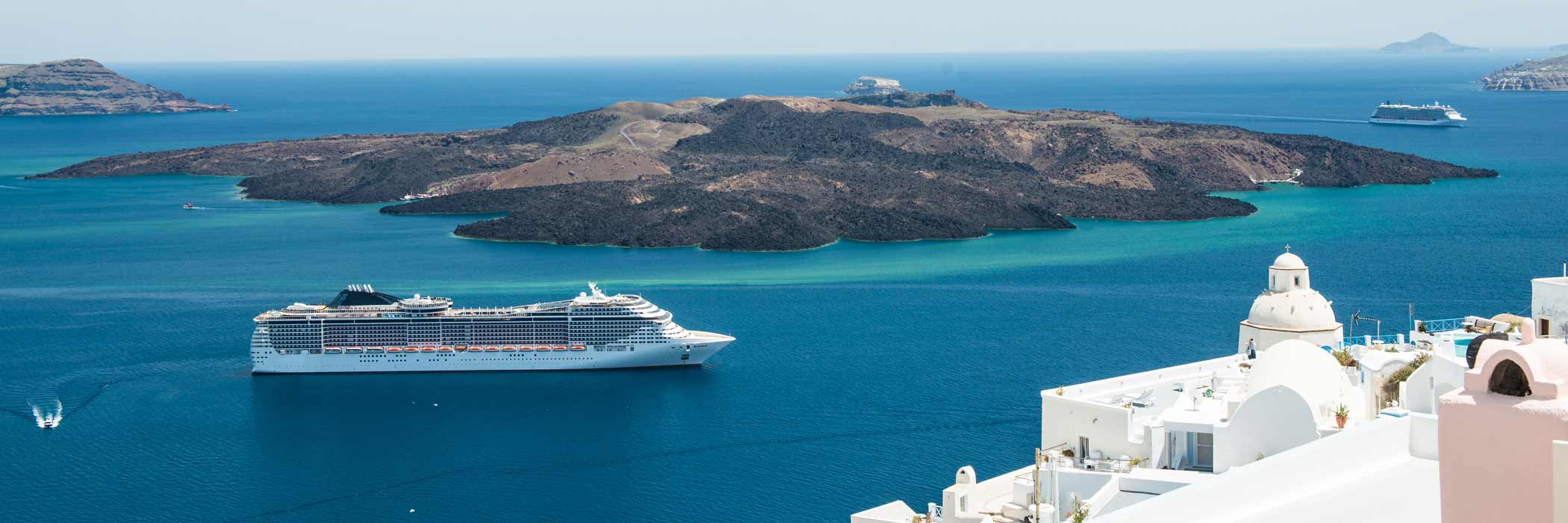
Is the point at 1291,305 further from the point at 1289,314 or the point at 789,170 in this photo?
the point at 789,170

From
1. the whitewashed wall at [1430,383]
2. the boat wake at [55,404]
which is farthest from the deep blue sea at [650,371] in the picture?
the whitewashed wall at [1430,383]

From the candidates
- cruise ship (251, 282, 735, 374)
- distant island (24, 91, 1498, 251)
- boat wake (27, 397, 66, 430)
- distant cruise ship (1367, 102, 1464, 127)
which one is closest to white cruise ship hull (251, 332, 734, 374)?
cruise ship (251, 282, 735, 374)

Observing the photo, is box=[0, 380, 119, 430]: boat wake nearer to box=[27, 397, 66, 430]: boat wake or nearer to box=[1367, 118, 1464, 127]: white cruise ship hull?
box=[27, 397, 66, 430]: boat wake

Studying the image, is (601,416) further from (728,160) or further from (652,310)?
(728,160)

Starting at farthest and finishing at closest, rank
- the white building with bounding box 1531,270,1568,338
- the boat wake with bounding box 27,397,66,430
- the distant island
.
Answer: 1. the distant island
2. the boat wake with bounding box 27,397,66,430
3. the white building with bounding box 1531,270,1568,338

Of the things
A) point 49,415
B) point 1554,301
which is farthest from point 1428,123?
point 1554,301

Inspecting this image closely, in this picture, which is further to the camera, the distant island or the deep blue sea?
the distant island

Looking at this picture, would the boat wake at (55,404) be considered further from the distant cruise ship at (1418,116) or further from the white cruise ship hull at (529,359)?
the distant cruise ship at (1418,116)
